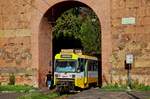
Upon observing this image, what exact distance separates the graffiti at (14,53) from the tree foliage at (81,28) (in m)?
11.7

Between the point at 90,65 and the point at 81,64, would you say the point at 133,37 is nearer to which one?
the point at 81,64

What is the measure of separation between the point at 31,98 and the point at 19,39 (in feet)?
38.2

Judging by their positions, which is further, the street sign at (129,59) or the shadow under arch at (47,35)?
the shadow under arch at (47,35)

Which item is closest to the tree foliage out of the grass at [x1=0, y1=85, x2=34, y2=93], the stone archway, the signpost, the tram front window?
the stone archway

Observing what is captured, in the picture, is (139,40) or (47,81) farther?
(47,81)

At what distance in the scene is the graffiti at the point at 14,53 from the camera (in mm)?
38031

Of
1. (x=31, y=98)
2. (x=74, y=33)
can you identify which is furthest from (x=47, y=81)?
(x=74, y=33)

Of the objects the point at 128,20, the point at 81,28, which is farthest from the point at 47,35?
the point at 81,28

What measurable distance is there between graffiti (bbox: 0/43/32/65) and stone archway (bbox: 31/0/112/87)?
70 centimetres

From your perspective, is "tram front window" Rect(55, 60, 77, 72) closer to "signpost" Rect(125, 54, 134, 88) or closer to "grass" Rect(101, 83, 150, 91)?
"grass" Rect(101, 83, 150, 91)

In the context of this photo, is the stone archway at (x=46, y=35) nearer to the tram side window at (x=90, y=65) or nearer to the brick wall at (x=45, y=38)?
the brick wall at (x=45, y=38)

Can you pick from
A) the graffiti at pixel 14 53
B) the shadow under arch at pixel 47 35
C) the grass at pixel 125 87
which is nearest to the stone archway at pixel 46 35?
the shadow under arch at pixel 47 35

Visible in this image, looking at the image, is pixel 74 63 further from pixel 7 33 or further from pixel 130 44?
pixel 7 33

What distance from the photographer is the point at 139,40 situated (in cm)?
3441
